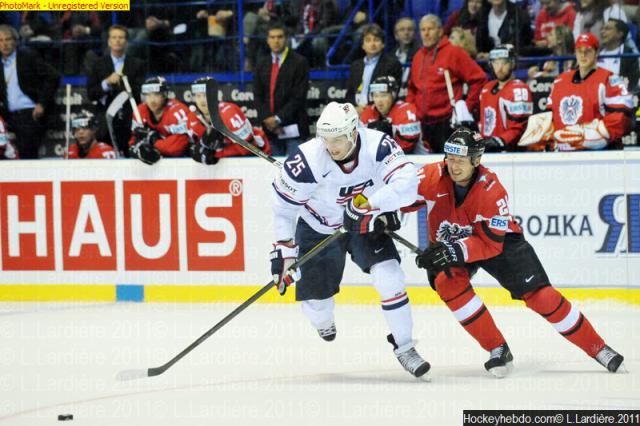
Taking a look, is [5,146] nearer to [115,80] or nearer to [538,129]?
[115,80]

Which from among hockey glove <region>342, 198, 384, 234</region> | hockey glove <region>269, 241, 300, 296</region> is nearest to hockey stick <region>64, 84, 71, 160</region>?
hockey glove <region>269, 241, 300, 296</region>

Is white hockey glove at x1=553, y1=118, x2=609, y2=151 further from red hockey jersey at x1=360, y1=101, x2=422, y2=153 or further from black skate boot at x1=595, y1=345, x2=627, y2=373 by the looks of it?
black skate boot at x1=595, y1=345, x2=627, y2=373

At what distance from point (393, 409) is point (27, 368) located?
2.27 meters

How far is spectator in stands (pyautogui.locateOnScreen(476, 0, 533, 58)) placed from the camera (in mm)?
8898

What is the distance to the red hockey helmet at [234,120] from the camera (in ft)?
27.8

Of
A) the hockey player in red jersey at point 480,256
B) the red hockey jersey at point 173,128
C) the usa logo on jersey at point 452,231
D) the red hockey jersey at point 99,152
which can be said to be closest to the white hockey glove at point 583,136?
the hockey player in red jersey at point 480,256

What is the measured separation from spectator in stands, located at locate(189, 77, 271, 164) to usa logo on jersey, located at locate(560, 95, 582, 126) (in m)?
2.21

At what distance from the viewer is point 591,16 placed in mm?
Answer: 8648

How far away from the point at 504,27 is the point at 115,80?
3.11 metres

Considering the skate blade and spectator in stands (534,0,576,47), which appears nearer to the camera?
the skate blade

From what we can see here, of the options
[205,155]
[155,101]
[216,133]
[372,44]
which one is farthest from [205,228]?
[372,44]

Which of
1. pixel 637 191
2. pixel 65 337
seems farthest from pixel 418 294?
pixel 65 337

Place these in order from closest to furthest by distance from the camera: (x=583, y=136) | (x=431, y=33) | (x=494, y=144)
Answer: (x=583, y=136) < (x=494, y=144) < (x=431, y=33)

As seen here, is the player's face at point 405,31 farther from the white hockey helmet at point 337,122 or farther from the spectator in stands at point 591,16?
the white hockey helmet at point 337,122
